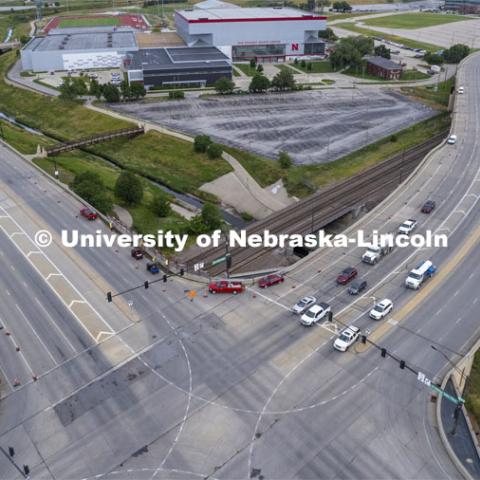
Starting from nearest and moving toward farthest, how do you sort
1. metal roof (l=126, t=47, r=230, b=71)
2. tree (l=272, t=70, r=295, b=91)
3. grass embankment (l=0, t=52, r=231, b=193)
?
grass embankment (l=0, t=52, r=231, b=193) < tree (l=272, t=70, r=295, b=91) < metal roof (l=126, t=47, r=230, b=71)

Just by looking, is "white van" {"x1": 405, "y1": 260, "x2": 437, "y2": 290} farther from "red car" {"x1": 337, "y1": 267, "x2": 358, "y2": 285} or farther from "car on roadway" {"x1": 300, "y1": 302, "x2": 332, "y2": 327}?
"car on roadway" {"x1": 300, "y1": 302, "x2": 332, "y2": 327}

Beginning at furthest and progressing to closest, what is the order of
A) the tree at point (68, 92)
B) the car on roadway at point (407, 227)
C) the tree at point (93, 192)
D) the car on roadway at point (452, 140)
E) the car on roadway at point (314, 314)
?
the tree at point (68, 92)
the car on roadway at point (452, 140)
the tree at point (93, 192)
the car on roadway at point (407, 227)
the car on roadway at point (314, 314)

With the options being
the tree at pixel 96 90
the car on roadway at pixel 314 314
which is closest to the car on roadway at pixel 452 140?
the car on roadway at pixel 314 314

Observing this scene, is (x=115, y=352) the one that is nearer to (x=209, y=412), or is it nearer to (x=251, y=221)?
(x=209, y=412)

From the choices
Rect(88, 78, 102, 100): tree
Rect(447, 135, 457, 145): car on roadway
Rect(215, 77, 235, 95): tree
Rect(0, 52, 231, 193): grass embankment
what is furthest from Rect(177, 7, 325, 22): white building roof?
Rect(447, 135, 457, 145): car on roadway

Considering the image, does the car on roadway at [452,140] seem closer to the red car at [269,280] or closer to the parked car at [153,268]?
the red car at [269,280]

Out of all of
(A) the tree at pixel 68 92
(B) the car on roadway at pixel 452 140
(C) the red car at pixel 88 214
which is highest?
(A) the tree at pixel 68 92

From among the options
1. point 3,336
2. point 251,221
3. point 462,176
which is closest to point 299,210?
point 251,221

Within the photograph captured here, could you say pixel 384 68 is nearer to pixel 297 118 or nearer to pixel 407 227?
pixel 297 118
